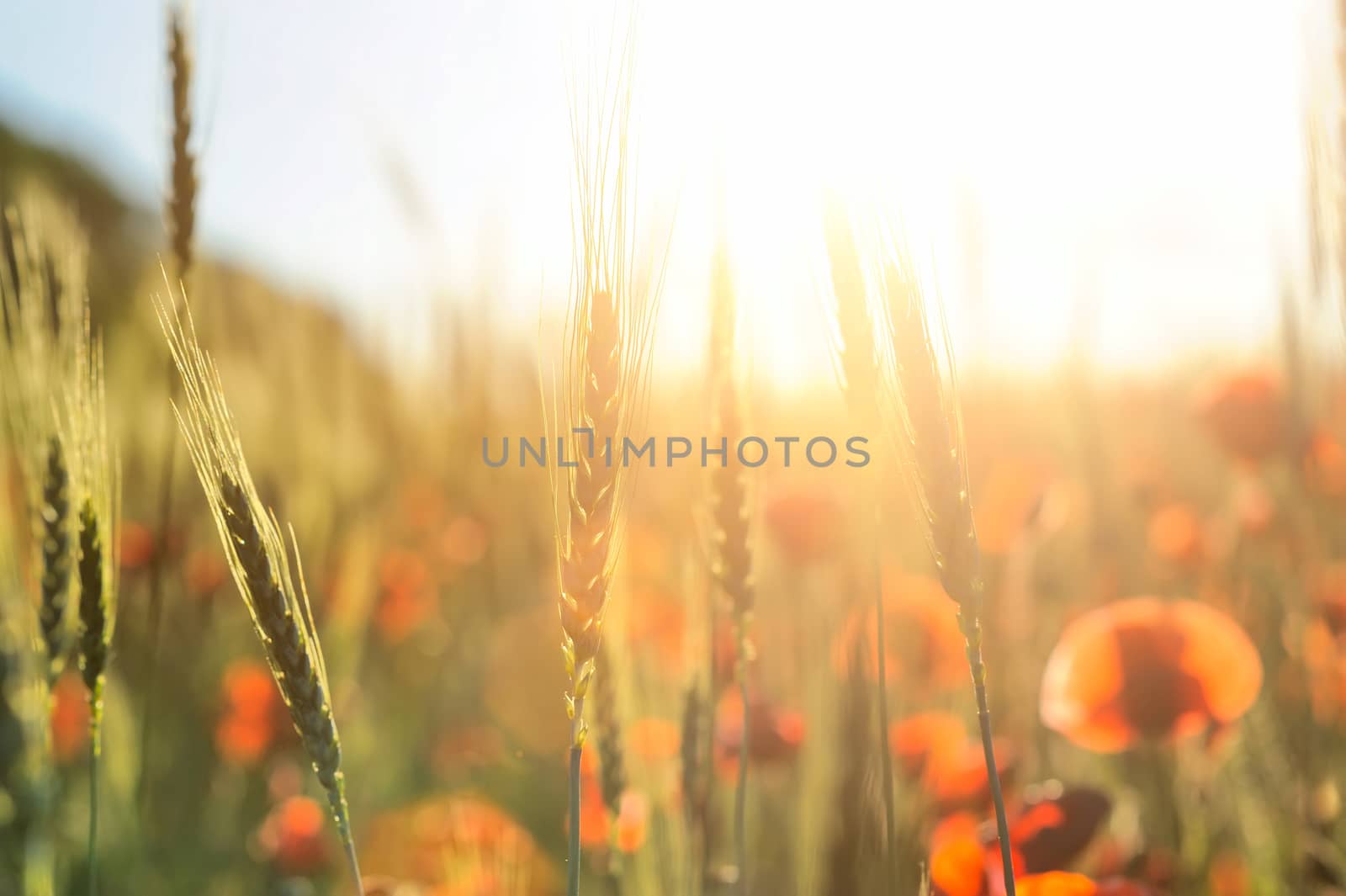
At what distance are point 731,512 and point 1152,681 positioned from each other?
1.59ft

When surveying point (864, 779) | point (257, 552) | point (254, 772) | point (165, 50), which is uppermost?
point (165, 50)

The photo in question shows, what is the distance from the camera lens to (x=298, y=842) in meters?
0.88

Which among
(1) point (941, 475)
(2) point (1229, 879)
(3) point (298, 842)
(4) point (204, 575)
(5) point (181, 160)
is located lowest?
(2) point (1229, 879)

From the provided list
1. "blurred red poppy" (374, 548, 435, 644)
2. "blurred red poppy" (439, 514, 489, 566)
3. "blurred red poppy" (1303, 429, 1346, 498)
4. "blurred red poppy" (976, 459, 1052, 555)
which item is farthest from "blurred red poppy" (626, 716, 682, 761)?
"blurred red poppy" (439, 514, 489, 566)

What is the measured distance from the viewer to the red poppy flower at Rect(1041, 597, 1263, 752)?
2.60ft

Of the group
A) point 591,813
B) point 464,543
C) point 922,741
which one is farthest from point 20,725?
point 464,543

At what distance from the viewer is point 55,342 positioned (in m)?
0.69

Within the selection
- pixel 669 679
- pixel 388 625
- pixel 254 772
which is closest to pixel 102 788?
pixel 254 772

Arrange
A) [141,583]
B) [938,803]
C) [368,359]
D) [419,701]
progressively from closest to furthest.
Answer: [938,803] → [141,583] → [419,701] → [368,359]

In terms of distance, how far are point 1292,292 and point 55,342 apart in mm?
1143

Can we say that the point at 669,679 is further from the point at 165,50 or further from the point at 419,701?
the point at 165,50

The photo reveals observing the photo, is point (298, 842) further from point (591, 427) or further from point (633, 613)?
point (591, 427)

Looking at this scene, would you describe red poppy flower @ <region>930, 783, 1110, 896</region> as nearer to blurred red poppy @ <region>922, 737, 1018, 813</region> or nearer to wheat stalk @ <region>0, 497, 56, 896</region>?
blurred red poppy @ <region>922, 737, 1018, 813</region>

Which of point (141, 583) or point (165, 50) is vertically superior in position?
point (165, 50)
